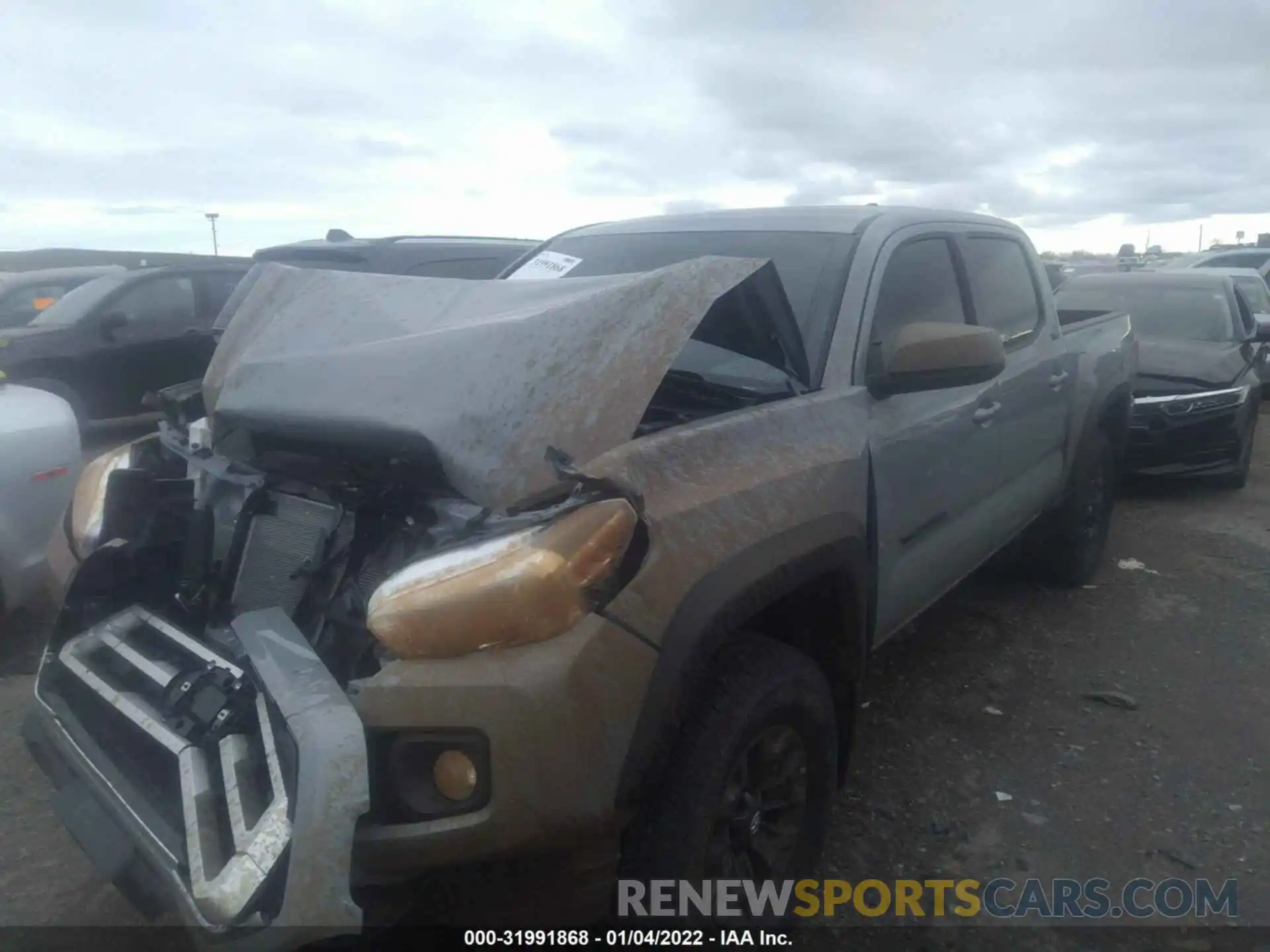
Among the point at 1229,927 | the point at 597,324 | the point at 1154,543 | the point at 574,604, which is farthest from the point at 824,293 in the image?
the point at 1154,543

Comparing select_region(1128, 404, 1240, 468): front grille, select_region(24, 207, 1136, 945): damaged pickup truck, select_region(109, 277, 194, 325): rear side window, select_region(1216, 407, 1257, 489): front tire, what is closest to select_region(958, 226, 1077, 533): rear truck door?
select_region(24, 207, 1136, 945): damaged pickup truck

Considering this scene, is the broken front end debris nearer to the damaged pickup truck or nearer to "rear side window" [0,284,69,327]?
the damaged pickup truck

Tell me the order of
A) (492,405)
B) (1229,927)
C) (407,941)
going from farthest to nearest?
1. (1229,927)
2. (407,941)
3. (492,405)

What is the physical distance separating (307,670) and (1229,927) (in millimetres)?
2426

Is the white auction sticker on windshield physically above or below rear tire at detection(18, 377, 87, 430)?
above

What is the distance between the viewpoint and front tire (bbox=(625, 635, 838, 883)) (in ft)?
6.45

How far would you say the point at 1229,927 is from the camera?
102 inches

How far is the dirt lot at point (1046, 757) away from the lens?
9.17 ft

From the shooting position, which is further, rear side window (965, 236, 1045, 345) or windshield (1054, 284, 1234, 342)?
windshield (1054, 284, 1234, 342)

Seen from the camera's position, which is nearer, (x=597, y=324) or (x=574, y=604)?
(x=574, y=604)

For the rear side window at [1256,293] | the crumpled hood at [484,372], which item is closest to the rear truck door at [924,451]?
the crumpled hood at [484,372]

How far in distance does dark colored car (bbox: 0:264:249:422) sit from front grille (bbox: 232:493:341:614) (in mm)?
6297

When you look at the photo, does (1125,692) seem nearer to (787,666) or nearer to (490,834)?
(787,666)

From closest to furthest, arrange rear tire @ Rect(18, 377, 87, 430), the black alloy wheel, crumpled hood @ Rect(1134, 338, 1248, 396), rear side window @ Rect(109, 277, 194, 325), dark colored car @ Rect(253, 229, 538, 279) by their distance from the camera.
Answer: the black alloy wheel
crumpled hood @ Rect(1134, 338, 1248, 396)
dark colored car @ Rect(253, 229, 538, 279)
rear tire @ Rect(18, 377, 87, 430)
rear side window @ Rect(109, 277, 194, 325)
